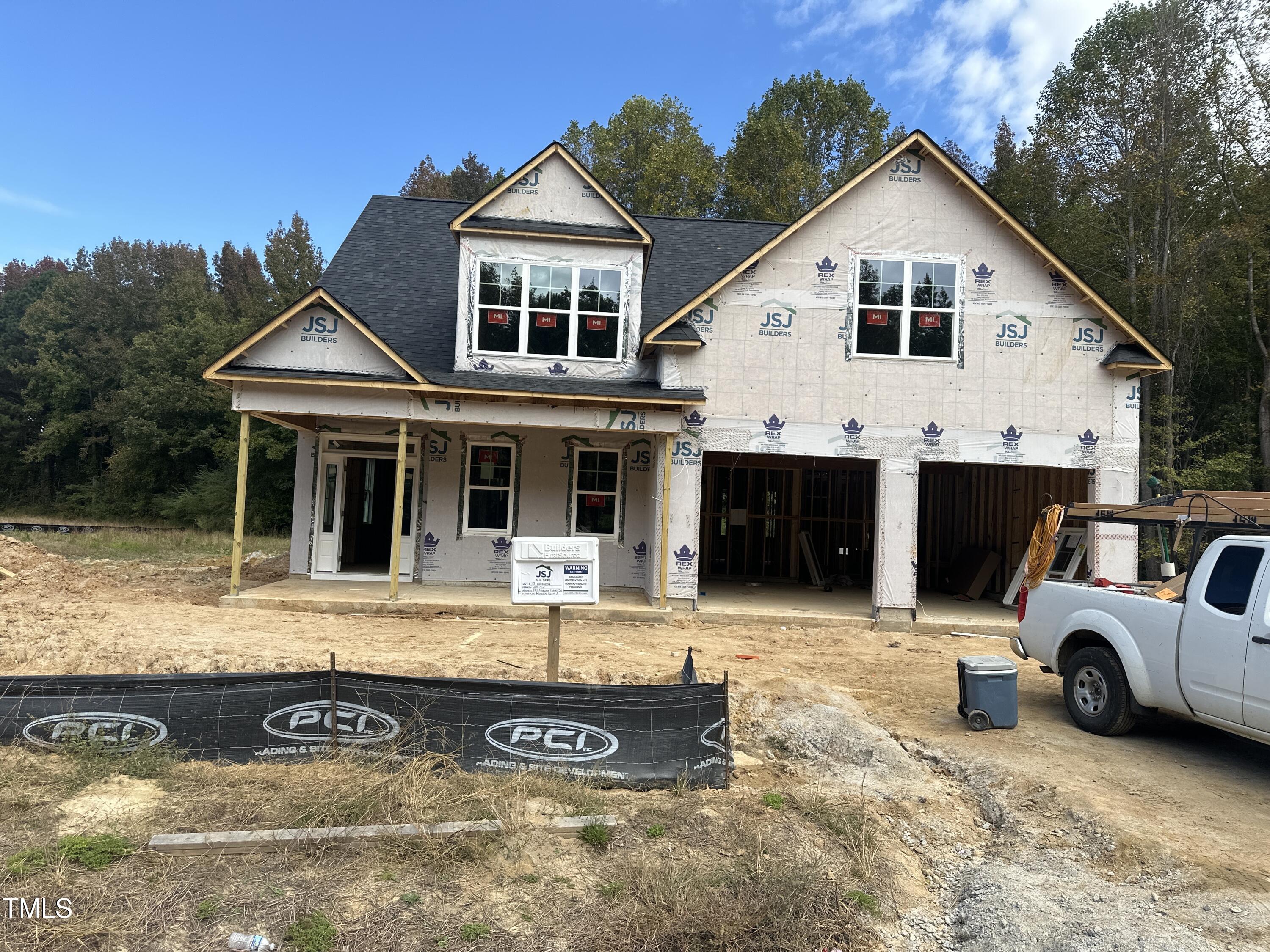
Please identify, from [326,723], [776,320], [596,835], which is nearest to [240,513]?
[326,723]

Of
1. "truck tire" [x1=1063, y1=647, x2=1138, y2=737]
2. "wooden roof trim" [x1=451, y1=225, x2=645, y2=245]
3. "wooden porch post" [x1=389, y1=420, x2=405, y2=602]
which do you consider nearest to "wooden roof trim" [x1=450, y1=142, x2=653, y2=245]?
"wooden roof trim" [x1=451, y1=225, x2=645, y2=245]

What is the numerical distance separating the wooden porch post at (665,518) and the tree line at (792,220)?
22.5 ft

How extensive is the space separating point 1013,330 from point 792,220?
75.8ft

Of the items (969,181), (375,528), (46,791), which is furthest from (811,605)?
(46,791)

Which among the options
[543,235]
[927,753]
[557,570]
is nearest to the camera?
[557,570]

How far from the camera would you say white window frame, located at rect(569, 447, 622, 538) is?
1559 centimetres

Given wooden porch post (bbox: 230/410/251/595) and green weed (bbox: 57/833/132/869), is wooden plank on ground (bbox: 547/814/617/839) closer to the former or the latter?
green weed (bbox: 57/833/132/869)

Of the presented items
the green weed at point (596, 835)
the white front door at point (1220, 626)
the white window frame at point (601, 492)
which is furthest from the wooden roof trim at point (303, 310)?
the white front door at point (1220, 626)

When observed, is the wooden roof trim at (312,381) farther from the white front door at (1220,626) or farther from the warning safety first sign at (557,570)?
the white front door at (1220,626)

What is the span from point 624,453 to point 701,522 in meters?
4.79

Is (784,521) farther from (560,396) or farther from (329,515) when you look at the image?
(329,515)

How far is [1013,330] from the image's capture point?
44.8ft

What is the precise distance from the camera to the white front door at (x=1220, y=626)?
6023 mm

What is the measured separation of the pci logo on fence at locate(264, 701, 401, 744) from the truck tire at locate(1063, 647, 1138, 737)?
631cm
